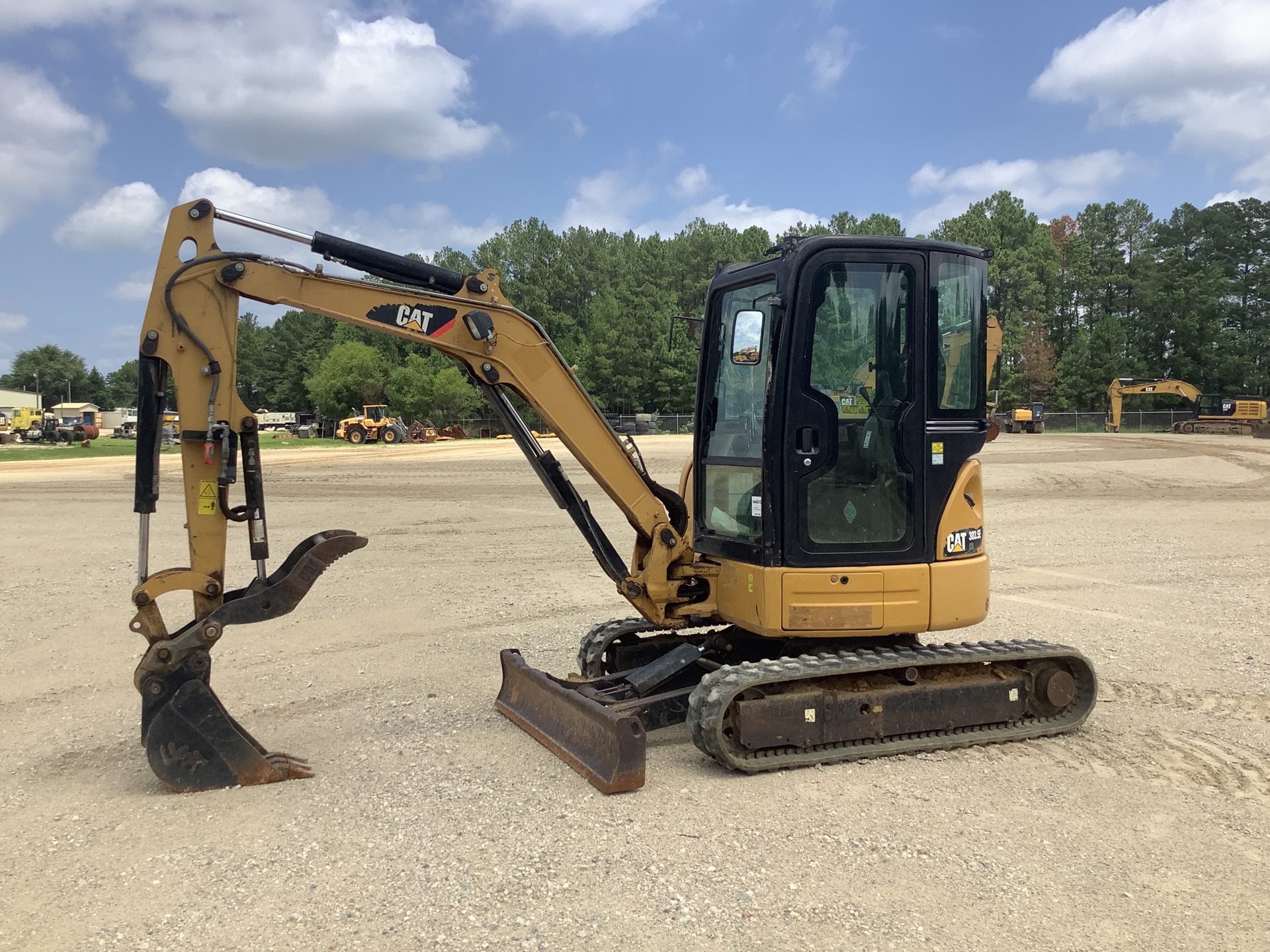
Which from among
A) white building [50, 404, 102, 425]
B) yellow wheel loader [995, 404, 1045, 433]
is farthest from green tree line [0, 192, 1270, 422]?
white building [50, 404, 102, 425]

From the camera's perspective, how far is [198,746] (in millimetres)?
5109

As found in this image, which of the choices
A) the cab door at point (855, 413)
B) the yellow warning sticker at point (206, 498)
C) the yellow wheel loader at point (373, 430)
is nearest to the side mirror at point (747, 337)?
the cab door at point (855, 413)

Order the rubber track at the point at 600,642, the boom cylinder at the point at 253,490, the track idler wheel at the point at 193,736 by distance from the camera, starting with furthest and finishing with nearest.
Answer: the rubber track at the point at 600,642
the boom cylinder at the point at 253,490
the track idler wheel at the point at 193,736

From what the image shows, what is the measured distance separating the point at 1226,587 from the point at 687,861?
31.1 ft

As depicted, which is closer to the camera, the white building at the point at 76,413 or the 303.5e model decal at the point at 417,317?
the 303.5e model decal at the point at 417,317

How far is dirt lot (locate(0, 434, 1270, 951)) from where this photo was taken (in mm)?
3795

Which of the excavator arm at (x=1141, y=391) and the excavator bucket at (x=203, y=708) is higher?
the excavator arm at (x=1141, y=391)

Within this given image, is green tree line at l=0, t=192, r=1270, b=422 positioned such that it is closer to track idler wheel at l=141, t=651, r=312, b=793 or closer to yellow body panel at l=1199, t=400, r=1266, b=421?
yellow body panel at l=1199, t=400, r=1266, b=421

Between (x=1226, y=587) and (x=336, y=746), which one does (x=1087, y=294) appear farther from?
(x=336, y=746)

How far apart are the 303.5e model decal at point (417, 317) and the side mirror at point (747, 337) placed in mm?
1823

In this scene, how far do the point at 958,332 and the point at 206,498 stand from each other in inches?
181

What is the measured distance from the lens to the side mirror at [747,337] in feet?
19.6

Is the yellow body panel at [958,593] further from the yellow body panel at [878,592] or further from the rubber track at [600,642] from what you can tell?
the rubber track at [600,642]

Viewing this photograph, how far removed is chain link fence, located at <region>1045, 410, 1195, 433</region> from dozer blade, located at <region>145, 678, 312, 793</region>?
6037 centimetres
